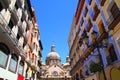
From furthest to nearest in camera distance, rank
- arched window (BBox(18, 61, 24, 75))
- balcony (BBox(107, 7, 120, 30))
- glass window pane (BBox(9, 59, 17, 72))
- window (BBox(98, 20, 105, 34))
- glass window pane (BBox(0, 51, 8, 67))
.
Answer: arched window (BBox(18, 61, 24, 75)) < glass window pane (BBox(9, 59, 17, 72)) < window (BBox(98, 20, 105, 34)) < glass window pane (BBox(0, 51, 8, 67)) < balcony (BBox(107, 7, 120, 30))

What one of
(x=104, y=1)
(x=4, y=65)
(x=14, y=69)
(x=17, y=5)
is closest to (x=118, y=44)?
(x=104, y=1)

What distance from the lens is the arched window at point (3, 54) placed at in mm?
9956

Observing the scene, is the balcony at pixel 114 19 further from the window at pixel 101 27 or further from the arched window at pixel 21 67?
the arched window at pixel 21 67

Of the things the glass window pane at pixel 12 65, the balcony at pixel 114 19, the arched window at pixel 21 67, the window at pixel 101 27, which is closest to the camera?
the balcony at pixel 114 19

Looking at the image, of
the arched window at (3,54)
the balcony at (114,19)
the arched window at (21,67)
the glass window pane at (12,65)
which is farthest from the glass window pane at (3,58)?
the balcony at (114,19)

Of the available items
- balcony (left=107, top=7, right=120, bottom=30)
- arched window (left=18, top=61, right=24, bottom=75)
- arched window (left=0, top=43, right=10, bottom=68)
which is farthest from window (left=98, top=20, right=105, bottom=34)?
arched window (left=18, top=61, right=24, bottom=75)

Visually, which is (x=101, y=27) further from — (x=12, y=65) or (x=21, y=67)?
(x=21, y=67)

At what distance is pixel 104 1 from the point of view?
32.7 feet

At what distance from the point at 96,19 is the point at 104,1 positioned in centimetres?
231

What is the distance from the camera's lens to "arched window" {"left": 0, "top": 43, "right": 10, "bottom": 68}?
32.7 ft

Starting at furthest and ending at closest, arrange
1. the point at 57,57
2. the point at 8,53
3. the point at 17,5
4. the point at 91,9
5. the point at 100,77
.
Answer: the point at 57,57
the point at 17,5
the point at 91,9
the point at 8,53
the point at 100,77

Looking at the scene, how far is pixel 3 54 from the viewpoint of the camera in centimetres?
1038

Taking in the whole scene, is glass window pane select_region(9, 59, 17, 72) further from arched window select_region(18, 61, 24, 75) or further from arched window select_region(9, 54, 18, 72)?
arched window select_region(18, 61, 24, 75)

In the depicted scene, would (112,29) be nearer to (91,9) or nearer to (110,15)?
(110,15)
